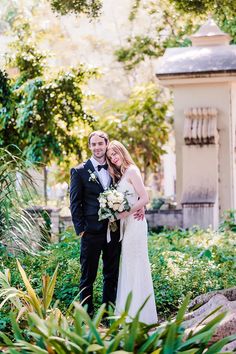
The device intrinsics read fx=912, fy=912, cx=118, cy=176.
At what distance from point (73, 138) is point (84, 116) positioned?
1.64 feet

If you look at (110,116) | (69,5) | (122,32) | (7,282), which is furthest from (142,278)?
(122,32)

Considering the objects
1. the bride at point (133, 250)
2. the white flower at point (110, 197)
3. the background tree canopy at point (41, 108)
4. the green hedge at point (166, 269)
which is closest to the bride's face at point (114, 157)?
the bride at point (133, 250)

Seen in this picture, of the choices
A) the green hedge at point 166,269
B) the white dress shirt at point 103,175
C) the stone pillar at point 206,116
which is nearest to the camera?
the white dress shirt at point 103,175

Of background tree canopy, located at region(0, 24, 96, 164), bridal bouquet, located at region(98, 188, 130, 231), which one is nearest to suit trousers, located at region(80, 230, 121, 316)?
bridal bouquet, located at region(98, 188, 130, 231)

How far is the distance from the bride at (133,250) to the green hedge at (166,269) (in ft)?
2.19

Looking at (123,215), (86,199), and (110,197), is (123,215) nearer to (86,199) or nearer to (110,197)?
(110,197)

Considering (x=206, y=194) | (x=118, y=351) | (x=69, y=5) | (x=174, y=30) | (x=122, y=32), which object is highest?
(x=122, y=32)

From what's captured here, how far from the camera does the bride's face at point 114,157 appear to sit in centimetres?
932

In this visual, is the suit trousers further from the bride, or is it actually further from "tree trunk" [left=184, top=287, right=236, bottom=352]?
"tree trunk" [left=184, top=287, right=236, bottom=352]

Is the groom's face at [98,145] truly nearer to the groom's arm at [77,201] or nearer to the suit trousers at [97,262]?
the groom's arm at [77,201]

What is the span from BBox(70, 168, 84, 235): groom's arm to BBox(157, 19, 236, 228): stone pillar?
7.57 meters

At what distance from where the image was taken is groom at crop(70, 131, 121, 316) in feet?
31.0

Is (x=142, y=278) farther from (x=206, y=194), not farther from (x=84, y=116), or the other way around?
(x=84, y=116)

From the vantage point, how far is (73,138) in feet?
61.1
